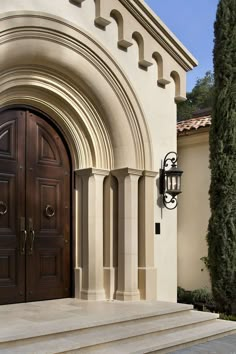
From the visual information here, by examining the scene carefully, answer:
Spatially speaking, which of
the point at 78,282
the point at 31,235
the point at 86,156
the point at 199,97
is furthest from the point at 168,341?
the point at 199,97

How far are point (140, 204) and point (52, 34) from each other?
10.0 ft

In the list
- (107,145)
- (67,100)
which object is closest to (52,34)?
(67,100)

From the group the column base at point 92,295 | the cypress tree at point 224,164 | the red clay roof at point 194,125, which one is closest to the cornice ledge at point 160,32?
the cypress tree at point 224,164

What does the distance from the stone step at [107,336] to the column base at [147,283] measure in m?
0.92

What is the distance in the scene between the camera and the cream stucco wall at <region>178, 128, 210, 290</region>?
10664 millimetres

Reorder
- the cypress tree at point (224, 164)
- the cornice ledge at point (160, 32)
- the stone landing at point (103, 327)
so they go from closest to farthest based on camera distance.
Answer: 1. the stone landing at point (103, 327)
2. the cornice ledge at point (160, 32)
3. the cypress tree at point (224, 164)

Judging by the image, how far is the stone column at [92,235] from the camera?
7.42 metres

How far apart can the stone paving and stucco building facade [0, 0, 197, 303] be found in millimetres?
1654

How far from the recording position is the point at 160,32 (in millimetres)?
8188

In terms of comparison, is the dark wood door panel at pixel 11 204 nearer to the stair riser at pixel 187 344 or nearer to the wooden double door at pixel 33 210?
the wooden double door at pixel 33 210

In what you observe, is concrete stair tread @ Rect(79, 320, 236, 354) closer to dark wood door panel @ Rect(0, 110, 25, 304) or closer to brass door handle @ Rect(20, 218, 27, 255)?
dark wood door panel @ Rect(0, 110, 25, 304)

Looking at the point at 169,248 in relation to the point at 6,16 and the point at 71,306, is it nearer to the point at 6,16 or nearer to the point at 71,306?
the point at 71,306

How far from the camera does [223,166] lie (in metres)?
8.63

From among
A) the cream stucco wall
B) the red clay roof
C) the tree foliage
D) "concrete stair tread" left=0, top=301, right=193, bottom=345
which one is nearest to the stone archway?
"concrete stair tread" left=0, top=301, right=193, bottom=345
